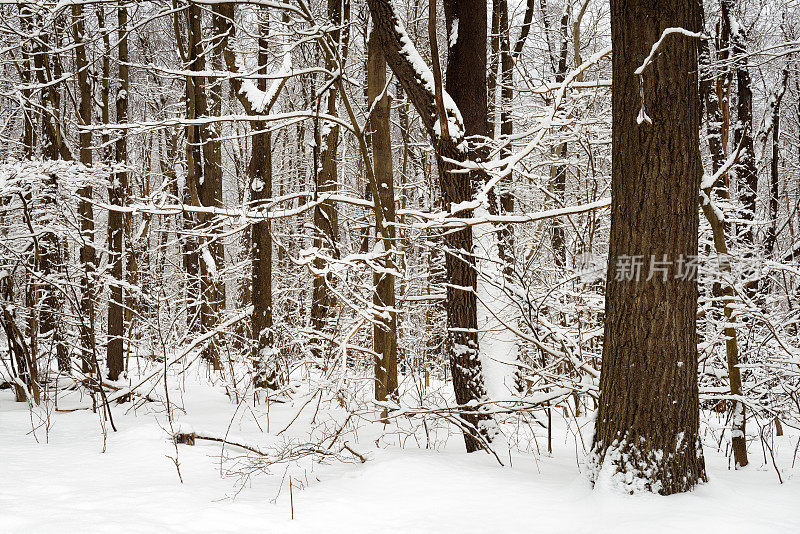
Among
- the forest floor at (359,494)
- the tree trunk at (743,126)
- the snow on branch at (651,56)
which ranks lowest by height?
the forest floor at (359,494)

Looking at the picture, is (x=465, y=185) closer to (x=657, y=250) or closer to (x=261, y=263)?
(x=657, y=250)

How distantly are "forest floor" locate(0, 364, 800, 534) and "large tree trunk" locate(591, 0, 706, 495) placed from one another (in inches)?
9.1

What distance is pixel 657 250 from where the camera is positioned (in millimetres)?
3365

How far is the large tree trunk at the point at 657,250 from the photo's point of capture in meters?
3.34

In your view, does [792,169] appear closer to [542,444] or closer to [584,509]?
[542,444]

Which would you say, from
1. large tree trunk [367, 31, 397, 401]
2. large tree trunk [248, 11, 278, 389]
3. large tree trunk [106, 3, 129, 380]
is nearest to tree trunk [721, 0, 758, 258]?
large tree trunk [367, 31, 397, 401]

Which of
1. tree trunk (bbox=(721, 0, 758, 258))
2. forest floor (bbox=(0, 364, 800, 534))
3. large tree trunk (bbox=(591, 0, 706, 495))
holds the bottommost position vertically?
forest floor (bbox=(0, 364, 800, 534))

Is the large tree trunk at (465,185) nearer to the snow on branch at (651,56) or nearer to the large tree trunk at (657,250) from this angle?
→ the large tree trunk at (657,250)

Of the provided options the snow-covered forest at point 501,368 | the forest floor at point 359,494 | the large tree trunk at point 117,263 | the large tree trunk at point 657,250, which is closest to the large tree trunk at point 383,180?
the snow-covered forest at point 501,368

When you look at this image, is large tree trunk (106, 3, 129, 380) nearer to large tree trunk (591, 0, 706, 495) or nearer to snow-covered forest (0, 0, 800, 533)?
snow-covered forest (0, 0, 800, 533)

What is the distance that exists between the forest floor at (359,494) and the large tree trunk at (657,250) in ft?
0.76

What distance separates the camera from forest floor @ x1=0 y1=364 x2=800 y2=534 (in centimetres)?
320

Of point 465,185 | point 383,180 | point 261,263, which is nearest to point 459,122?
point 465,185

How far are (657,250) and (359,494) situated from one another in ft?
7.59
